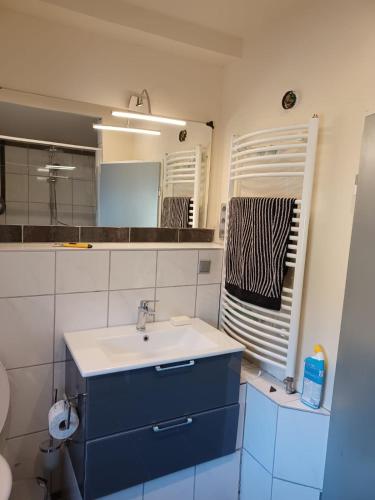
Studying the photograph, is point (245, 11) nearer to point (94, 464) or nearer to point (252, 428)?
point (252, 428)

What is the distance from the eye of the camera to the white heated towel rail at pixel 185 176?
218cm

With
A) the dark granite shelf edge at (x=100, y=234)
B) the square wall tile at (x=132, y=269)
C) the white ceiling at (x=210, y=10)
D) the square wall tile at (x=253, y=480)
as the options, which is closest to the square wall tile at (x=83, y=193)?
the dark granite shelf edge at (x=100, y=234)

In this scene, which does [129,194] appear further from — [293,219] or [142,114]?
[293,219]

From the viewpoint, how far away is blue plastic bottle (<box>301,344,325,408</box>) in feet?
5.20

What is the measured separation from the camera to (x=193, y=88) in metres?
2.25

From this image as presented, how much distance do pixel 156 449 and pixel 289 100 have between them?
172 cm

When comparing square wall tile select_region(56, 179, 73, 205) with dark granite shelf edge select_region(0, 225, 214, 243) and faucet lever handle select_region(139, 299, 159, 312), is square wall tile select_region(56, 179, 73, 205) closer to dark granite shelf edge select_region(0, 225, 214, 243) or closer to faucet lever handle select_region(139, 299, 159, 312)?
dark granite shelf edge select_region(0, 225, 214, 243)

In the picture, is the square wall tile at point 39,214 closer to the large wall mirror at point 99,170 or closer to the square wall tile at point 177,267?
the large wall mirror at point 99,170

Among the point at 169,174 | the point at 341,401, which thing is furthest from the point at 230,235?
the point at 341,401

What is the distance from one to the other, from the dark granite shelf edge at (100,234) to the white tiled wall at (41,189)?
0.04 metres

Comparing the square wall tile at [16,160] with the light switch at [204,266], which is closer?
the square wall tile at [16,160]

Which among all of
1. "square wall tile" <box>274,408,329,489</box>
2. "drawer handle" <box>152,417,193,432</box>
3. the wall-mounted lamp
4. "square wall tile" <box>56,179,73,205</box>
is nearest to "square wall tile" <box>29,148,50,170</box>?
"square wall tile" <box>56,179,73,205</box>

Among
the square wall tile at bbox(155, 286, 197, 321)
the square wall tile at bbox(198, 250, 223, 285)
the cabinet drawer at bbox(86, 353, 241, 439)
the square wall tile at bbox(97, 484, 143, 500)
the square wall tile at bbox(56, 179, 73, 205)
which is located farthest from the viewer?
the square wall tile at bbox(198, 250, 223, 285)

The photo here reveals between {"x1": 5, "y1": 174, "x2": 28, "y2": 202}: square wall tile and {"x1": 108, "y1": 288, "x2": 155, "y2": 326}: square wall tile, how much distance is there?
659 mm
